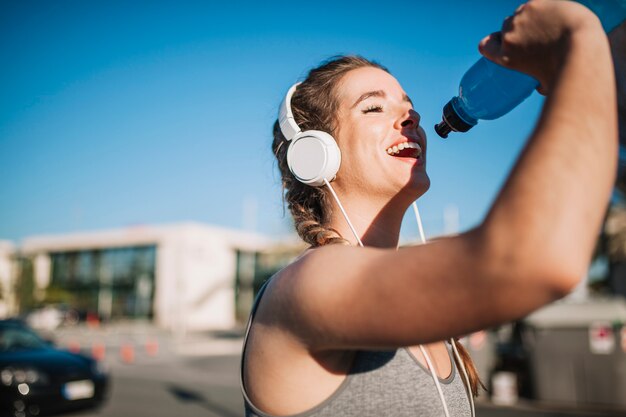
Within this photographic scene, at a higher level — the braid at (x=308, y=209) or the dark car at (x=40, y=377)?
the braid at (x=308, y=209)

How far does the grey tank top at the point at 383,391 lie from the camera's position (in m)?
1.09

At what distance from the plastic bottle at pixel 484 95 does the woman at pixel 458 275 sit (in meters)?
0.54

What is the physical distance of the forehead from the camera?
1.50 metres

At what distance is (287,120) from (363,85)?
275 millimetres

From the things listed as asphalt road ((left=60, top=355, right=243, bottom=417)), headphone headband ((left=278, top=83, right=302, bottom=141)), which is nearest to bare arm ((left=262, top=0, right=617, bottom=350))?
headphone headband ((left=278, top=83, right=302, bottom=141))

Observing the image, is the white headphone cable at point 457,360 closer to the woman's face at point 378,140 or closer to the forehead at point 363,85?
the woman's face at point 378,140

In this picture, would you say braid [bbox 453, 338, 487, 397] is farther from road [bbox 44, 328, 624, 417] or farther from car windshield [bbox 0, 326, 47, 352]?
car windshield [bbox 0, 326, 47, 352]

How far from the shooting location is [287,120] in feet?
5.30

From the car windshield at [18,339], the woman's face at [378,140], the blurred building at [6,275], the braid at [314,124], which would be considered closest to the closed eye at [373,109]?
the woman's face at [378,140]

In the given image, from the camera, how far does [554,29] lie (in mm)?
835

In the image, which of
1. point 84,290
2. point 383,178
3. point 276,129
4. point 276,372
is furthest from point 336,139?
point 84,290

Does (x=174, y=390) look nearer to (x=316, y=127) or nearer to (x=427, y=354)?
(x=316, y=127)

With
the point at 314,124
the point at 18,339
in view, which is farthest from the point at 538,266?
the point at 18,339

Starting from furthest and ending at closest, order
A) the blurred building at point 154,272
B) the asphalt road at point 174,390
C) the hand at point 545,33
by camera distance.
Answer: the blurred building at point 154,272 → the asphalt road at point 174,390 → the hand at point 545,33
